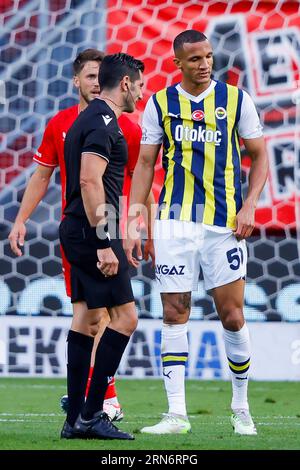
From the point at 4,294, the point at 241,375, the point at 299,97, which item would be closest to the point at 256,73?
the point at 299,97

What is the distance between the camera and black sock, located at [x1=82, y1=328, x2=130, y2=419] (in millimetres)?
4691

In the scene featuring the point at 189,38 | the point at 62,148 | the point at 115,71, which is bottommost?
the point at 62,148

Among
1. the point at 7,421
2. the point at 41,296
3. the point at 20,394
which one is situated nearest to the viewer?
the point at 7,421

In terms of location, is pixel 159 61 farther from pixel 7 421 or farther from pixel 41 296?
pixel 7 421

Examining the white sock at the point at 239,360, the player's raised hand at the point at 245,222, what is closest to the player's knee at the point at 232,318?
the white sock at the point at 239,360

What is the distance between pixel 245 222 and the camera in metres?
5.13

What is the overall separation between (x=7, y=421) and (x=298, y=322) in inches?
123

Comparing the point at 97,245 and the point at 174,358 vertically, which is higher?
the point at 97,245

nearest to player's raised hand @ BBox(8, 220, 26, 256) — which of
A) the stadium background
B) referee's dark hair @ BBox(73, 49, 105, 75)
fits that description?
referee's dark hair @ BBox(73, 49, 105, 75)

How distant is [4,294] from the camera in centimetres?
826

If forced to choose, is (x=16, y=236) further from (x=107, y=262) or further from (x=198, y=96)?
(x=107, y=262)

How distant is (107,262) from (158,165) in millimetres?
3702

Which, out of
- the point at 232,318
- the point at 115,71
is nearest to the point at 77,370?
the point at 232,318

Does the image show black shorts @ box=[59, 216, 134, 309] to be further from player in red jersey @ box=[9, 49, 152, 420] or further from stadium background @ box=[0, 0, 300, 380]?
stadium background @ box=[0, 0, 300, 380]
